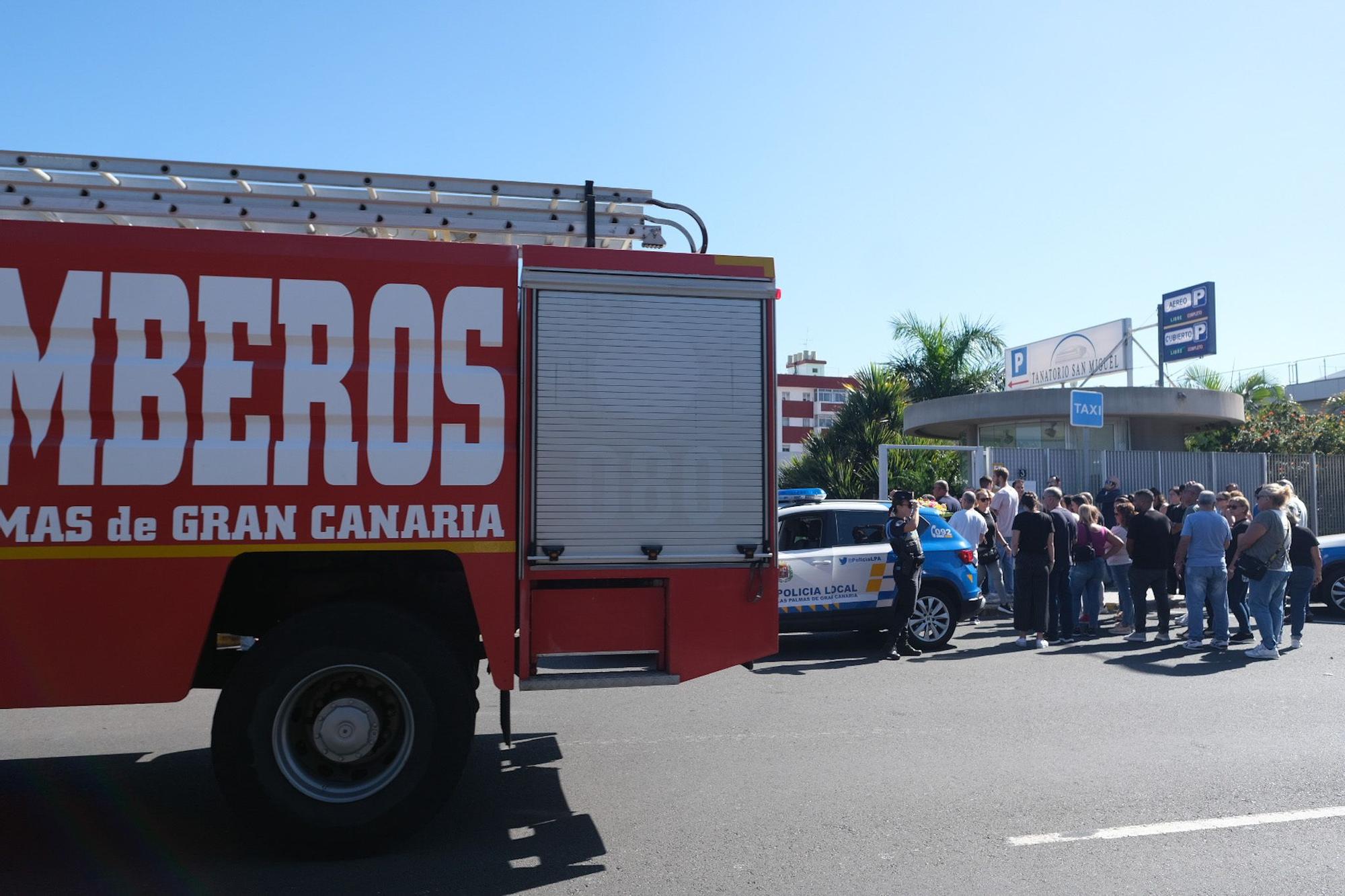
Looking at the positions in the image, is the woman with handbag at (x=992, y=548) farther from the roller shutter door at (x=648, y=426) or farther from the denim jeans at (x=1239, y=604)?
the roller shutter door at (x=648, y=426)

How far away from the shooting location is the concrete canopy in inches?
909

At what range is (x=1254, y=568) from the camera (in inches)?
405

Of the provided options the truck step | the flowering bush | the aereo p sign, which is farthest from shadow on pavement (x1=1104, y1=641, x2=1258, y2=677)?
the aereo p sign

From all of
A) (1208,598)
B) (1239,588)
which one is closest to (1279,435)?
(1239,588)

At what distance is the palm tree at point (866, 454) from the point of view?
20328mm

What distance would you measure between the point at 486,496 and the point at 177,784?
9.09 feet

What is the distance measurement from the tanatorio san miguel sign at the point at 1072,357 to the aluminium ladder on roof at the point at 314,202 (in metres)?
27.3

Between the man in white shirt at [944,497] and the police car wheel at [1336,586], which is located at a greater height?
the man in white shirt at [944,497]

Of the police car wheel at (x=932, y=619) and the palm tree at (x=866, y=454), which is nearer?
the police car wheel at (x=932, y=619)

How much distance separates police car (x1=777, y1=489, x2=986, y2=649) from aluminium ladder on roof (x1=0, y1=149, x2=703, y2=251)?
511 centimetres

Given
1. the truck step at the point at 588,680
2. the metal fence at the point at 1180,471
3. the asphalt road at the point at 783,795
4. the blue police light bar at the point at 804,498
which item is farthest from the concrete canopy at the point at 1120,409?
the truck step at the point at 588,680

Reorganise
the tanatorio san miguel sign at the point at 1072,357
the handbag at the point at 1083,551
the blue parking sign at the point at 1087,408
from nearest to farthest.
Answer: the handbag at the point at 1083,551 < the blue parking sign at the point at 1087,408 < the tanatorio san miguel sign at the point at 1072,357

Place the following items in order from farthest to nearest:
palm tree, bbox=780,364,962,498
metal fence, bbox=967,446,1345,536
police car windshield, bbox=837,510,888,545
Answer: palm tree, bbox=780,364,962,498
metal fence, bbox=967,446,1345,536
police car windshield, bbox=837,510,888,545

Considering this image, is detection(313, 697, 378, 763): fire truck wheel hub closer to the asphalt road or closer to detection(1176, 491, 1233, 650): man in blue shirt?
the asphalt road
